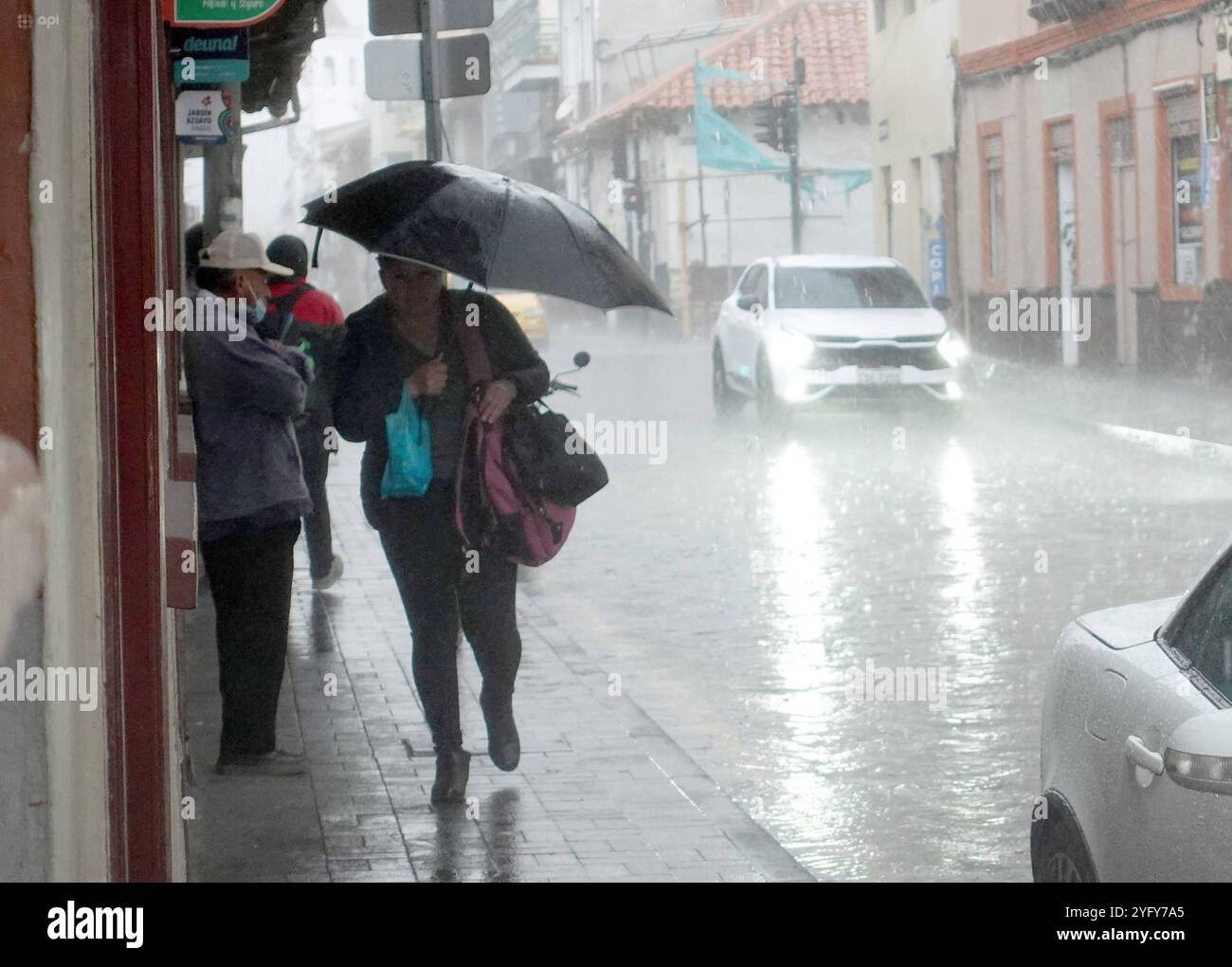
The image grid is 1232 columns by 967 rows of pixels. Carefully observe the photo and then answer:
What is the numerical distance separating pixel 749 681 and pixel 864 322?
12494 mm

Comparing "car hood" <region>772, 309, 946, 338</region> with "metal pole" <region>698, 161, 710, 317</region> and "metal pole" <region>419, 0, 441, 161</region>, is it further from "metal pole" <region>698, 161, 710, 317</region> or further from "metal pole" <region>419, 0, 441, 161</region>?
"metal pole" <region>698, 161, 710, 317</region>

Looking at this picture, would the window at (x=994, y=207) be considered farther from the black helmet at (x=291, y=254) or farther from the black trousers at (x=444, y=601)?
the black trousers at (x=444, y=601)

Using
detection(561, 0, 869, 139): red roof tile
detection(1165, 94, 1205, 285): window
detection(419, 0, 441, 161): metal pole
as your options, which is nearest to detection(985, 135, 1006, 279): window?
detection(1165, 94, 1205, 285): window

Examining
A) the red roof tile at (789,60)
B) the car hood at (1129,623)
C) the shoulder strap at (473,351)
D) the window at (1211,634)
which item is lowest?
the car hood at (1129,623)

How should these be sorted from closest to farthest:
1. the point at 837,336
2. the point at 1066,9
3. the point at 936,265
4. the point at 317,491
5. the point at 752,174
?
1. the point at 317,491
2. the point at 837,336
3. the point at 1066,9
4. the point at 936,265
5. the point at 752,174

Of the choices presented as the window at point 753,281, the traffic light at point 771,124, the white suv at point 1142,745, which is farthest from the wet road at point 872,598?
the traffic light at point 771,124

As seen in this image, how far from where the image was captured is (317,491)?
10812mm

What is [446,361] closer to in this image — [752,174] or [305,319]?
[305,319]

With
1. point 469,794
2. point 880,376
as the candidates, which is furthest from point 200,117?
point 880,376

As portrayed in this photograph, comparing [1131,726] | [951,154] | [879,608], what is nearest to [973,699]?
[879,608]

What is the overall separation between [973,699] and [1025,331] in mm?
20916

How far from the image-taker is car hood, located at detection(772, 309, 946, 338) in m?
20.6

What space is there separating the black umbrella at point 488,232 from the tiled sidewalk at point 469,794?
1.57m

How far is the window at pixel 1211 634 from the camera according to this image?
379cm
